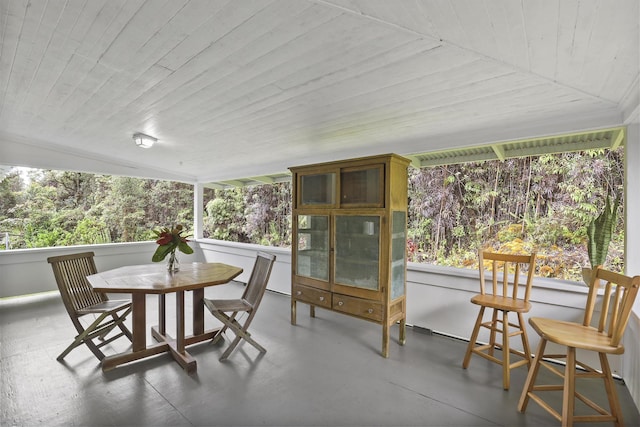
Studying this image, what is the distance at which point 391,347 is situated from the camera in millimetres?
3008

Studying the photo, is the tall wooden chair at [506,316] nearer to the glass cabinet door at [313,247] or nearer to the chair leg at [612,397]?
the chair leg at [612,397]

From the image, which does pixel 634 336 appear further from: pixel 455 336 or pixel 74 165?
pixel 74 165

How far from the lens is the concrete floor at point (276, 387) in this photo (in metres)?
1.93

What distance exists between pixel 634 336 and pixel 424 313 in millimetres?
1683

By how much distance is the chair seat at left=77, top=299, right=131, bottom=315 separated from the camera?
2654mm

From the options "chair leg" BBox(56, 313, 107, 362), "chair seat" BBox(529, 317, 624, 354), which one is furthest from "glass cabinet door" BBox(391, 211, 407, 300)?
"chair leg" BBox(56, 313, 107, 362)

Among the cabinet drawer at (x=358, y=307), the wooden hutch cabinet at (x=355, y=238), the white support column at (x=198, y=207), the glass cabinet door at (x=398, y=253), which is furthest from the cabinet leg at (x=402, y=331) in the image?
the white support column at (x=198, y=207)

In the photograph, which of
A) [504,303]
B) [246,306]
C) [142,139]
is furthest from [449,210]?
[142,139]

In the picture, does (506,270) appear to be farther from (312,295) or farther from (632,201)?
(312,295)

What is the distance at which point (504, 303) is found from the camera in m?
2.38

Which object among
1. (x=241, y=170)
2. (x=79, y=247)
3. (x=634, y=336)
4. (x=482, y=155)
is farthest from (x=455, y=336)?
(x=79, y=247)

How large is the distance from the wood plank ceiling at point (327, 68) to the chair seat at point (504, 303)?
1.47 metres

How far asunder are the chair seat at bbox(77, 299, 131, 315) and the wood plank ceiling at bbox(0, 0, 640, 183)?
1.89 m

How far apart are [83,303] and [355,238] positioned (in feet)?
8.94
